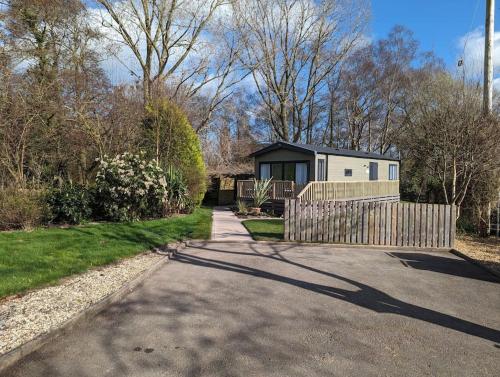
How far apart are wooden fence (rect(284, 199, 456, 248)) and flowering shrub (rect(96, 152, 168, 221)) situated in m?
4.97

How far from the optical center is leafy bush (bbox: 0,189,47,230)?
374 inches

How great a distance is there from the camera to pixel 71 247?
25.5 feet

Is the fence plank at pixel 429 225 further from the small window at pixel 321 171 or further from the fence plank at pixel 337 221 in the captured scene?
the small window at pixel 321 171

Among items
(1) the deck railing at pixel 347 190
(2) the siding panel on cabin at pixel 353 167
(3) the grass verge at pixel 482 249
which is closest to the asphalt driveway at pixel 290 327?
(3) the grass verge at pixel 482 249

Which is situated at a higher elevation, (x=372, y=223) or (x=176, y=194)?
(x=176, y=194)

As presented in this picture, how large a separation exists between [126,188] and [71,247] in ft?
13.6

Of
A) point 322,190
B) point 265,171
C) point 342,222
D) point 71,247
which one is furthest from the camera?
point 265,171

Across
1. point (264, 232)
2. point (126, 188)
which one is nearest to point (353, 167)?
point (264, 232)

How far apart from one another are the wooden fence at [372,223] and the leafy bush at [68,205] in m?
6.10

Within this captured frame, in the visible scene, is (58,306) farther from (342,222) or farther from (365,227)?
(365,227)

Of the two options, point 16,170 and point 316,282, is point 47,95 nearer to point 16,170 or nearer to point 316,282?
point 16,170

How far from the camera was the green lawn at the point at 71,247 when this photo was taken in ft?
18.6

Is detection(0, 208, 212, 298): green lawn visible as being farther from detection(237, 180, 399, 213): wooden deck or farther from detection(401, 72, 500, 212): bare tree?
detection(401, 72, 500, 212): bare tree

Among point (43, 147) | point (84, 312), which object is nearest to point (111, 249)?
point (84, 312)
